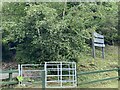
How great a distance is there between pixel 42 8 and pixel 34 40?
1136 mm

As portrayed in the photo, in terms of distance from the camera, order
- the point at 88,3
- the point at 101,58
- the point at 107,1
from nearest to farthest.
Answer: the point at 88,3 < the point at 107,1 < the point at 101,58

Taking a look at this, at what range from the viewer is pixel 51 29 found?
9.88m

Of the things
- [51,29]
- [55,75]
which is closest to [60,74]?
[55,75]

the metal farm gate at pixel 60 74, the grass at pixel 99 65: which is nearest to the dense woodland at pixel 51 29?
the metal farm gate at pixel 60 74

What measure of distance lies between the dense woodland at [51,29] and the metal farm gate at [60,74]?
235 millimetres

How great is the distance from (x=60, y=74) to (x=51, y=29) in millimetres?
1663

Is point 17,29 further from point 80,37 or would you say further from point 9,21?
point 80,37

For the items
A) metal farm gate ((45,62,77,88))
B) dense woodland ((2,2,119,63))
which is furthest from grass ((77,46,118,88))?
dense woodland ((2,2,119,63))

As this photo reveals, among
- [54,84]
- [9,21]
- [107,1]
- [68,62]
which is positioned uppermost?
[107,1]

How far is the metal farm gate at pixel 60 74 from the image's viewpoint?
984cm

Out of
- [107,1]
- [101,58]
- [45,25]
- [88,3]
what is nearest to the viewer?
[45,25]

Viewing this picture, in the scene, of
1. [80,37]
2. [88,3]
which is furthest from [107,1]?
[80,37]

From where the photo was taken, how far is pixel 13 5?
11656 mm

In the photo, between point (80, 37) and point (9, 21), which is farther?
point (9, 21)
